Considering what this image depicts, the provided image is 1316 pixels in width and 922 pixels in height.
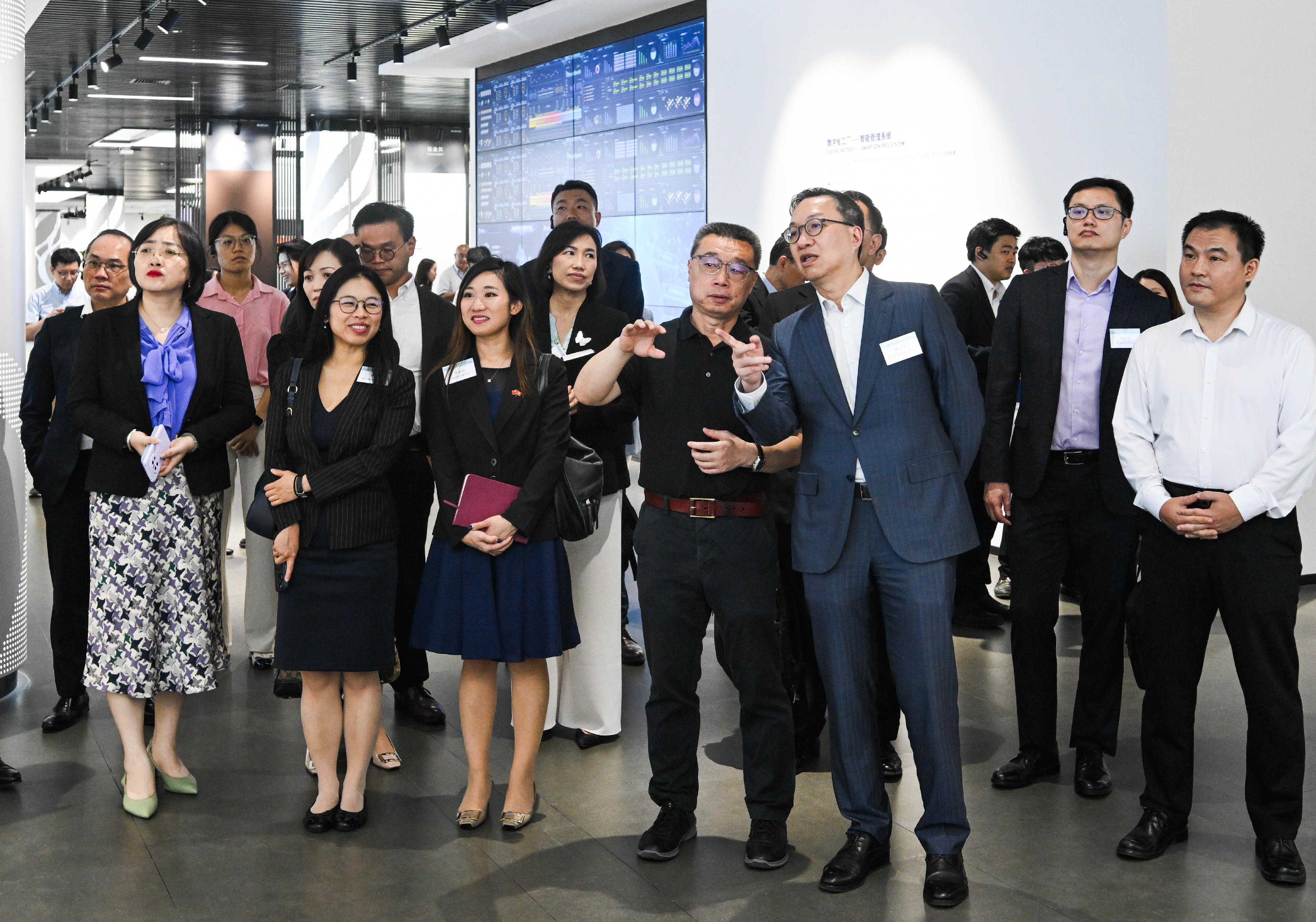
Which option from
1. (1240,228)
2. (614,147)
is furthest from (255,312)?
(614,147)

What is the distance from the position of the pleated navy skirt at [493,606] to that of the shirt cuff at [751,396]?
81 cm

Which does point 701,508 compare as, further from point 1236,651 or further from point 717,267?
point 1236,651

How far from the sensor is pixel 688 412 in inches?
135

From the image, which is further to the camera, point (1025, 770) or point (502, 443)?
point (1025, 770)

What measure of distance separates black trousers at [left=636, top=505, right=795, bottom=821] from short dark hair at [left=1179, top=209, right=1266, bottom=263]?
142cm

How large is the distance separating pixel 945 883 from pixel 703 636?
34.2 inches

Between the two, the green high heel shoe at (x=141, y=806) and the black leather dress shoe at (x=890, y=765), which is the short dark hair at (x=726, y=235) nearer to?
the black leather dress shoe at (x=890, y=765)

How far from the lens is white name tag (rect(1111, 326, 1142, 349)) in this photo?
393 cm

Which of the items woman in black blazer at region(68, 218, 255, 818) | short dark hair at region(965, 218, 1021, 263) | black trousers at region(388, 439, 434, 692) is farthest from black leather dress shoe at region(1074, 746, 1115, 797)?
short dark hair at region(965, 218, 1021, 263)

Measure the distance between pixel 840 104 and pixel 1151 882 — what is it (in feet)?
20.8

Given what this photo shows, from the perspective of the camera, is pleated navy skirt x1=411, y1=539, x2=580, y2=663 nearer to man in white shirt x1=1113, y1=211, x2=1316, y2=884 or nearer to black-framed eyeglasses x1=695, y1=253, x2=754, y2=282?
black-framed eyeglasses x1=695, y1=253, x2=754, y2=282

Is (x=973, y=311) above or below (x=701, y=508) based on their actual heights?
above

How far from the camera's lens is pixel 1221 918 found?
308cm

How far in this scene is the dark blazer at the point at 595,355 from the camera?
4332mm
